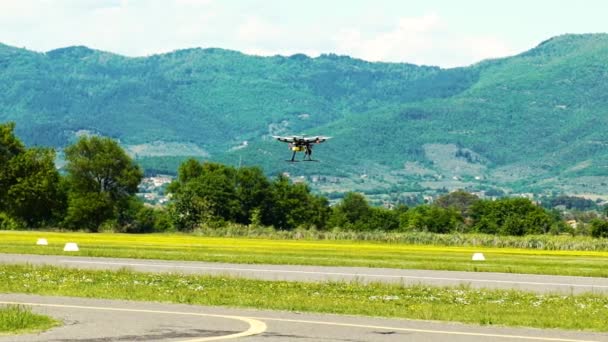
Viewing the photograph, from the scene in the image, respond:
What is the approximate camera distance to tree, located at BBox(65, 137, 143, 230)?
13300cm

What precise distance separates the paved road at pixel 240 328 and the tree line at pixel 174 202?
343 ft

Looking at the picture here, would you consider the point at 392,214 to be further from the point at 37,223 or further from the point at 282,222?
the point at 37,223

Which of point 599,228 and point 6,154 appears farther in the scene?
point 599,228

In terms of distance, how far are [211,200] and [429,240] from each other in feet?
190

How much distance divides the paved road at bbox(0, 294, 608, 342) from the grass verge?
1.36 meters

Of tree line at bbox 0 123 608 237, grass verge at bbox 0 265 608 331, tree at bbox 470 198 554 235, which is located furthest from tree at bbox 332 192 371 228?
grass verge at bbox 0 265 608 331

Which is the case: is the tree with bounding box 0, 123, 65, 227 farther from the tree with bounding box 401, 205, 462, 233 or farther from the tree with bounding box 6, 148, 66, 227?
the tree with bounding box 401, 205, 462, 233

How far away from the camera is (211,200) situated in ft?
486

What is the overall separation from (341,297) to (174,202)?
4708 inches

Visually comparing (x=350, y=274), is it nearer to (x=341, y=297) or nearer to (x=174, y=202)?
(x=341, y=297)

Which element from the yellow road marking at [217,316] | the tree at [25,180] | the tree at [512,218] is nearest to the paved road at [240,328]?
the yellow road marking at [217,316]

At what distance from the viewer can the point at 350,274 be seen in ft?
141

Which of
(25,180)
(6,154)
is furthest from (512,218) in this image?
(6,154)

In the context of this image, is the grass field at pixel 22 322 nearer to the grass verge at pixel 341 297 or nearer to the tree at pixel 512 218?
the grass verge at pixel 341 297
